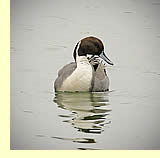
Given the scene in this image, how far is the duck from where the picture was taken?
21.5 feet

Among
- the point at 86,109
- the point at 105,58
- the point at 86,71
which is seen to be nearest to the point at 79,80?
the point at 86,71

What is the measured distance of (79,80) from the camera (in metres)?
6.58

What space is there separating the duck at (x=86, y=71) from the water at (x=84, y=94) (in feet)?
0.23

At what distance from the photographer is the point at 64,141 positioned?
5.79 m

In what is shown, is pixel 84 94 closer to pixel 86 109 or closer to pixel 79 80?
pixel 79 80

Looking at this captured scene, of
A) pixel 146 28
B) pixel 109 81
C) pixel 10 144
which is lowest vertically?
pixel 10 144

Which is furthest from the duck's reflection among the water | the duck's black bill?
the duck's black bill

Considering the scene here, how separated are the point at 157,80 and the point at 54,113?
37.8 inches

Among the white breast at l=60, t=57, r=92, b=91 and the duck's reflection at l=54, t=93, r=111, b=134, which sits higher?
the white breast at l=60, t=57, r=92, b=91

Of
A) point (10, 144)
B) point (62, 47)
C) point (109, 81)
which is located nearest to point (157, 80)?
point (109, 81)

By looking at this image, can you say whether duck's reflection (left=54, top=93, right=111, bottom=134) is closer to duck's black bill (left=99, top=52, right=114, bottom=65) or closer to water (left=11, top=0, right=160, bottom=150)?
water (left=11, top=0, right=160, bottom=150)

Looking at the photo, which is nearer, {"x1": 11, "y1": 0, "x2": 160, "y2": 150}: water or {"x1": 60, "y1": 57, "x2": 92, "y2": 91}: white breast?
{"x1": 11, "y1": 0, "x2": 160, "y2": 150}: water

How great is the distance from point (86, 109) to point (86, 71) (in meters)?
0.56

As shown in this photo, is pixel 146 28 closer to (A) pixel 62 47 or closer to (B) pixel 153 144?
(A) pixel 62 47
